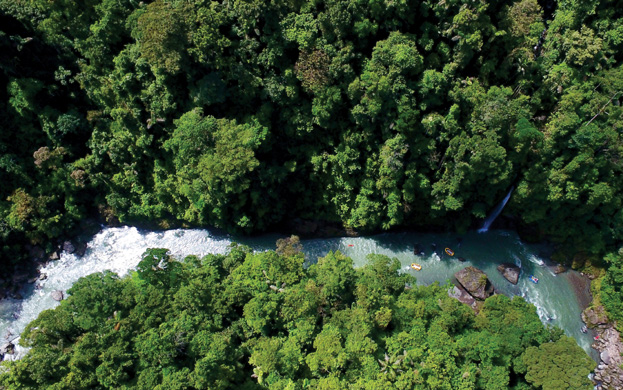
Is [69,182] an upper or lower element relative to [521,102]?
lower

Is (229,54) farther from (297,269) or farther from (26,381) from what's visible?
(26,381)

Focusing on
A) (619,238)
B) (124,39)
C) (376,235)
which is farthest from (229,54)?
(619,238)

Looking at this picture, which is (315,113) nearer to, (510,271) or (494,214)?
(494,214)

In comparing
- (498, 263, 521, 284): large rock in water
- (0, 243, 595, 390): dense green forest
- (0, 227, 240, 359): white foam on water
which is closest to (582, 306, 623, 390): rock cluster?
(498, 263, 521, 284): large rock in water

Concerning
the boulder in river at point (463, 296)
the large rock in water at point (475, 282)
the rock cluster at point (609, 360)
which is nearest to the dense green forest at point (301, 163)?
the rock cluster at point (609, 360)

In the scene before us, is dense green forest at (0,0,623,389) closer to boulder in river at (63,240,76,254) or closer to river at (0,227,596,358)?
boulder in river at (63,240,76,254)

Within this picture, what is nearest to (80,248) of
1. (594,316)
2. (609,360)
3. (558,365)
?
(558,365)

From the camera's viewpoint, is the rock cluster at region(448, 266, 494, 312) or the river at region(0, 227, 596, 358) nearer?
the rock cluster at region(448, 266, 494, 312)
